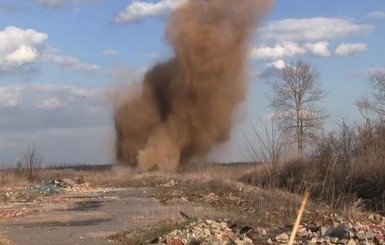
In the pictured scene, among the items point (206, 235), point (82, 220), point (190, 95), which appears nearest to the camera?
point (206, 235)

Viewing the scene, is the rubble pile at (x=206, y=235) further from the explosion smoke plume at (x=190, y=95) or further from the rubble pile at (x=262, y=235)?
the explosion smoke plume at (x=190, y=95)

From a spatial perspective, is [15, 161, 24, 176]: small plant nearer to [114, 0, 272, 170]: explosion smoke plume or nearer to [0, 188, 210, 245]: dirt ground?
[114, 0, 272, 170]: explosion smoke plume

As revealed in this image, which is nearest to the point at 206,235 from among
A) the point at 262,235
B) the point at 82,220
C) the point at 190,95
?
the point at 262,235

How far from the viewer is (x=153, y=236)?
532 inches

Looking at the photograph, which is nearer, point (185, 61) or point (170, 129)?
point (185, 61)

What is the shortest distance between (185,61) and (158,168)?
33.5ft

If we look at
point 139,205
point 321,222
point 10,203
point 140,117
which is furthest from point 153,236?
point 140,117

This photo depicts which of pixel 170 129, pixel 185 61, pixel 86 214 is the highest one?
pixel 185 61

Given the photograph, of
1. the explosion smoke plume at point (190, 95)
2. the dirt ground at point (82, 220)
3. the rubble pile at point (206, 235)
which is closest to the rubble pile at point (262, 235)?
the rubble pile at point (206, 235)

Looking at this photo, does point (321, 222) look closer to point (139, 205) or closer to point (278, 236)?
point (278, 236)

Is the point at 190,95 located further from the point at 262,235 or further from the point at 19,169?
the point at 262,235

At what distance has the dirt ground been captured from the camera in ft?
51.3

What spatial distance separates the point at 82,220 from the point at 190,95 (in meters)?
33.0

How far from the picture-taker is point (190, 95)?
5216 cm
